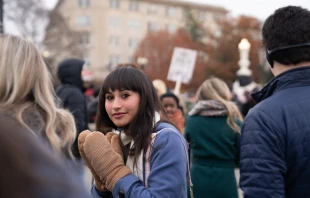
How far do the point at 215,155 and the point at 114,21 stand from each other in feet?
237

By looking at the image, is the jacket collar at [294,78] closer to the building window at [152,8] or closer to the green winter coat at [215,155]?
the green winter coat at [215,155]

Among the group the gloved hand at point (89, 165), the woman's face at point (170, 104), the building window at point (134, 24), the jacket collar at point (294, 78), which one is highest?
the jacket collar at point (294, 78)

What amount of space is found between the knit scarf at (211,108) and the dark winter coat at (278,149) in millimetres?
2871

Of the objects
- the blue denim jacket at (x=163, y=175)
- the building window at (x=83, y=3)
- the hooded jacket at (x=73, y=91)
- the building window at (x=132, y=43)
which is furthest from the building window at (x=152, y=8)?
the blue denim jacket at (x=163, y=175)

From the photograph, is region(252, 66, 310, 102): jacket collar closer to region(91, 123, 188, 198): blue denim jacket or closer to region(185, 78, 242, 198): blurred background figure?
region(91, 123, 188, 198): blue denim jacket

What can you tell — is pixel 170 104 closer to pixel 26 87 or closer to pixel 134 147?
pixel 134 147

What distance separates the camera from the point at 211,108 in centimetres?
524

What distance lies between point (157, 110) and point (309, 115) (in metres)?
0.89

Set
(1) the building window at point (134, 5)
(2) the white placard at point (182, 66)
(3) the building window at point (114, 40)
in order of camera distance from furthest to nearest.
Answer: (1) the building window at point (134, 5), (3) the building window at point (114, 40), (2) the white placard at point (182, 66)

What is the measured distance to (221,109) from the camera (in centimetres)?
519

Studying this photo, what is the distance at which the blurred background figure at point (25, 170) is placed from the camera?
0.96 m

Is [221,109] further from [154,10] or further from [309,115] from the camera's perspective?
[154,10]

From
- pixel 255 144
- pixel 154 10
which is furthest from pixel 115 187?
pixel 154 10

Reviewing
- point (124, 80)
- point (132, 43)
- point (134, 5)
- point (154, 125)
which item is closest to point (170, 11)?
point (134, 5)
